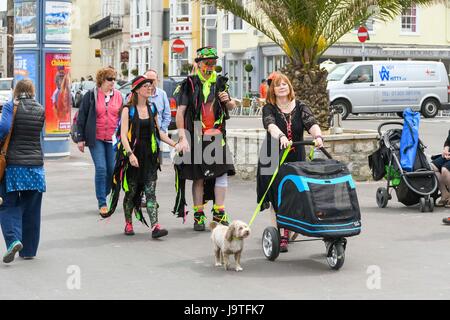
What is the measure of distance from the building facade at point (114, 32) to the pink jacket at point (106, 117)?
54.7m

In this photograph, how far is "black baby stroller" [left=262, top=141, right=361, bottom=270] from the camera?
8703 mm

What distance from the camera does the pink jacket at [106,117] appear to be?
12.5 metres

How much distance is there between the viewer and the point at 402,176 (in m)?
12.7

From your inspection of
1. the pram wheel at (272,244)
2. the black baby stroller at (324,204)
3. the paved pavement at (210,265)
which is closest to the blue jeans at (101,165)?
the paved pavement at (210,265)

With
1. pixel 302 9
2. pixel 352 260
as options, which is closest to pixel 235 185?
pixel 302 9

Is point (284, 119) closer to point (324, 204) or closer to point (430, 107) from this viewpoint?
point (324, 204)

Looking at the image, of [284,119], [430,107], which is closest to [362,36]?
[430,107]

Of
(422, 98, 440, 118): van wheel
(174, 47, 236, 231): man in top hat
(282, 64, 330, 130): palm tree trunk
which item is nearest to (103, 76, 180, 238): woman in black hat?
(174, 47, 236, 231): man in top hat

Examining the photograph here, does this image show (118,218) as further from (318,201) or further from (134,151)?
(318,201)

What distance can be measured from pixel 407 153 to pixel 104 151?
150 inches

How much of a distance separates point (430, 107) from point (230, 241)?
2852cm

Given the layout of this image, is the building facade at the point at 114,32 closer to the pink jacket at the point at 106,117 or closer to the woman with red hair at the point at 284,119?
the pink jacket at the point at 106,117

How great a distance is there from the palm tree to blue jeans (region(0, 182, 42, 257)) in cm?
829

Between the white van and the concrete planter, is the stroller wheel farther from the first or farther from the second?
the white van
